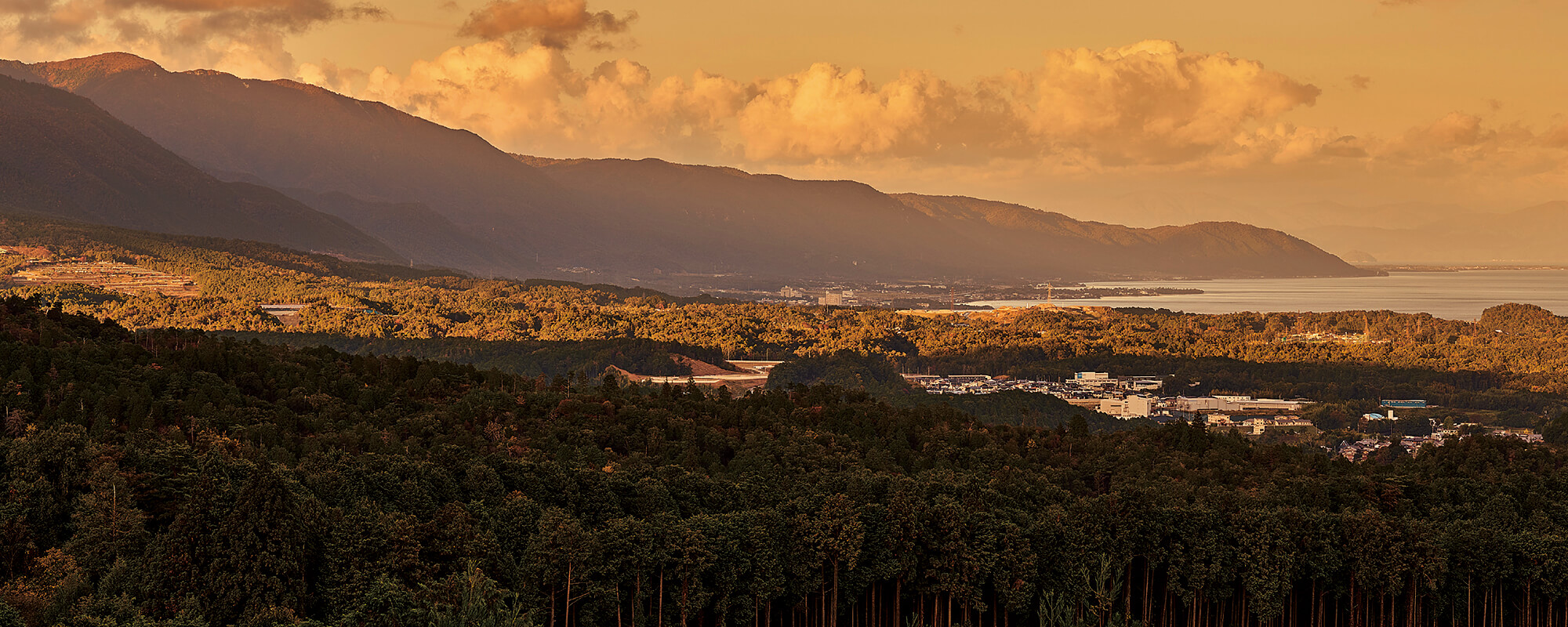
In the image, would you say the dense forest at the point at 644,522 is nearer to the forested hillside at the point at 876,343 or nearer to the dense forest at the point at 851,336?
the forested hillside at the point at 876,343

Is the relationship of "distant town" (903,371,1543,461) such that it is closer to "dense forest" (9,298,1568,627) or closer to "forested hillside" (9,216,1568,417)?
"forested hillside" (9,216,1568,417)

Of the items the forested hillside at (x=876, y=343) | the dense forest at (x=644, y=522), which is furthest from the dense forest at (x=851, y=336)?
the dense forest at (x=644, y=522)

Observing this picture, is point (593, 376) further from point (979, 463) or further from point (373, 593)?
point (373, 593)

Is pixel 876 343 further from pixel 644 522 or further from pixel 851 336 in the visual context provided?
pixel 644 522

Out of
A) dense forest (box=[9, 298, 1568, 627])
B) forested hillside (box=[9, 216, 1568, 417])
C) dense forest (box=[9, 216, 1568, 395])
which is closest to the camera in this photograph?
dense forest (box=[9, 298, 1568, 627])

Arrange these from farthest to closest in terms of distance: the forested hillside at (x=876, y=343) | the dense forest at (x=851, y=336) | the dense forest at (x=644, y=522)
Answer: the dense forest at (x=851, y=336) < the forested hillside at (x=876, y=343) < the dense forest at (x=644, y=522)

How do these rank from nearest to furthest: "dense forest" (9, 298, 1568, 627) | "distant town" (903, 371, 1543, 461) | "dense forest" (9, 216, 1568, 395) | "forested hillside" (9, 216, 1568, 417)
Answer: "dense forest" (9, 298, 1568, 627) → "distant town" (903, 371, 1543, 461) → "forested hillside" (9, 216, 1568, 417) → "dense forest" (9, 216, 1568, 395)

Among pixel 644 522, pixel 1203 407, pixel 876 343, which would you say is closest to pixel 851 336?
pixel 876 343

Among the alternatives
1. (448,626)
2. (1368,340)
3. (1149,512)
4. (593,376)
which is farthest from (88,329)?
(1368,340)

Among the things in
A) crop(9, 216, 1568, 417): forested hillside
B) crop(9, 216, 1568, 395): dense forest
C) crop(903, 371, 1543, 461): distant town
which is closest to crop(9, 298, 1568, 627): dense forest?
crop(903, 371, 1543, 461): distant town
